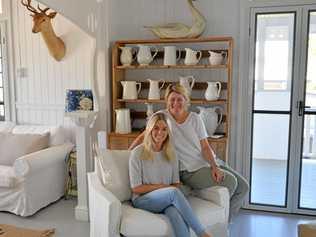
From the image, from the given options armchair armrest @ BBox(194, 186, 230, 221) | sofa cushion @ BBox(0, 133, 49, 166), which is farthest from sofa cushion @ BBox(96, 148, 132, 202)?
sofa cushion @ BBox(0, 133, 49, 166)

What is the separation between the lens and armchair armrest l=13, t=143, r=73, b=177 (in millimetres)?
3461

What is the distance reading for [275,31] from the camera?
144 inches

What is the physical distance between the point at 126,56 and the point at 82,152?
3.60 feet

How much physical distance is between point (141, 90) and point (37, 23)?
137 centimetres

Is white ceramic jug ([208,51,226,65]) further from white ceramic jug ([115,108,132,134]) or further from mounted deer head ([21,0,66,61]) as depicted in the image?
mounted deer head ([21,0,66,61])

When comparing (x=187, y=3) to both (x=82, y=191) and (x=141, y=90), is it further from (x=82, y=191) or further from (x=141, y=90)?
(x=82, y=191)

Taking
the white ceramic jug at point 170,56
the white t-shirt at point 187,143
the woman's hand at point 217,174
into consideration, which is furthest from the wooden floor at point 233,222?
the white ceramic jug at point 170,56

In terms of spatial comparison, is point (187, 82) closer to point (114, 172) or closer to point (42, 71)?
point (114, 172)

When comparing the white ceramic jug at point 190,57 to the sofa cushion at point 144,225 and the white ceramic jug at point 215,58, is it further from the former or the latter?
the sofa cushion at point 144,225

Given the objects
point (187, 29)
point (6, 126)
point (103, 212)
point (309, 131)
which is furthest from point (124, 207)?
point (6, 126)

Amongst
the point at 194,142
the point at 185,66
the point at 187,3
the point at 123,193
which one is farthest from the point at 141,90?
the point at 123,193

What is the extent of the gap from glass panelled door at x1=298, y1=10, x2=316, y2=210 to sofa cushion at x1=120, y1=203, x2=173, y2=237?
1.97 meters

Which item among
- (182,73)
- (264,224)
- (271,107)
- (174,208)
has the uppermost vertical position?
(182,73)

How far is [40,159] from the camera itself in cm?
364
